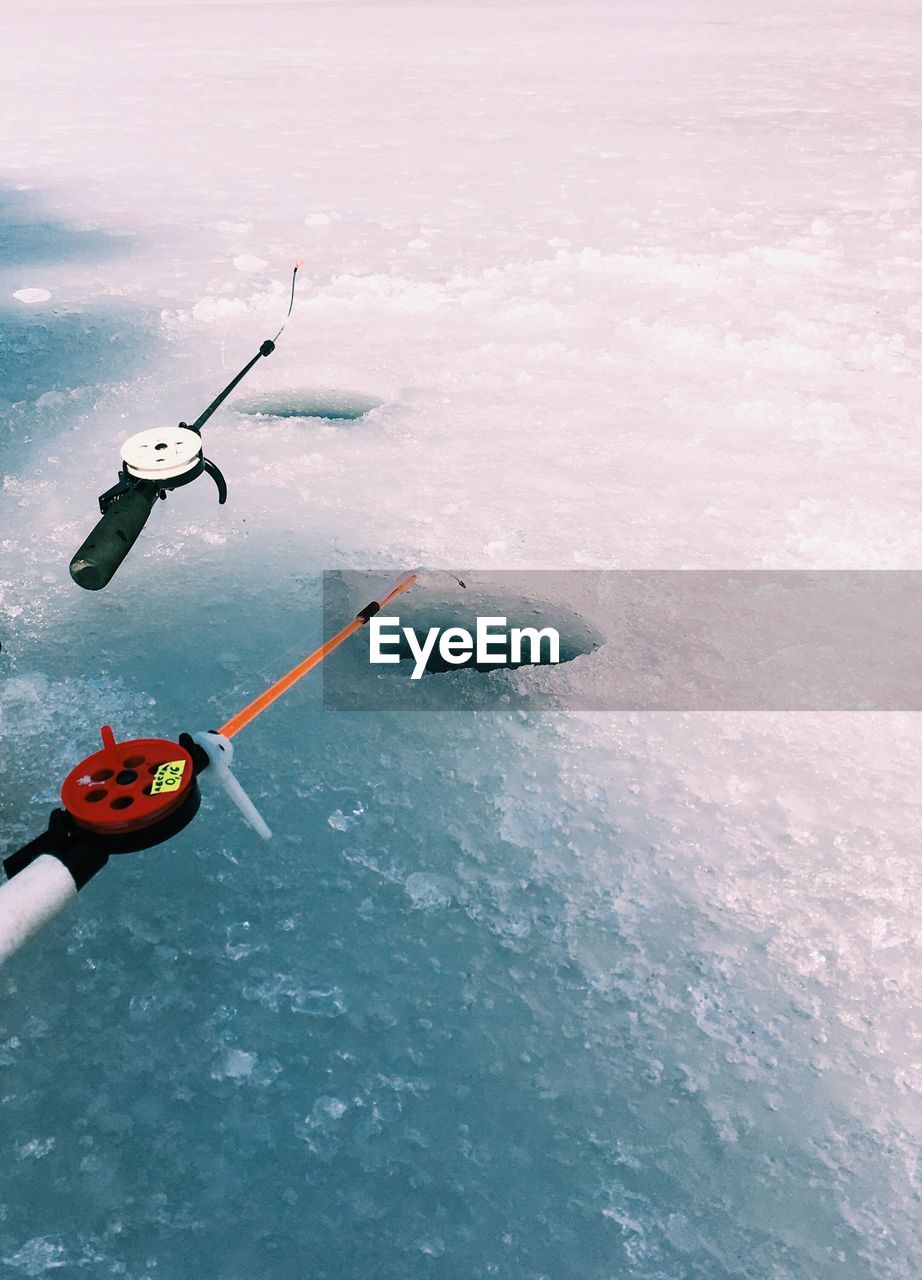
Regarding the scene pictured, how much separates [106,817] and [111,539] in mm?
1188

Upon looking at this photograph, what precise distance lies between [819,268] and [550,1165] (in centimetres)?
643

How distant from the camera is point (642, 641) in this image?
3.27 meters

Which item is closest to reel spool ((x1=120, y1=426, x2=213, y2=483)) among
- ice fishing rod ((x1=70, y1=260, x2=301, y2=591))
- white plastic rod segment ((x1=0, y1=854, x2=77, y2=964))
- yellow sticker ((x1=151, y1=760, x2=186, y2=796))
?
ice fishing rod ((x1=70, y1=260, x2=301, y2=591))

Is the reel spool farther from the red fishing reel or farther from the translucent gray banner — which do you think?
the red fishing reel

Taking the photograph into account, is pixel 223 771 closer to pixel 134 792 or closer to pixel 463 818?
pixel 134 792

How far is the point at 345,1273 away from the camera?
5.61 ft

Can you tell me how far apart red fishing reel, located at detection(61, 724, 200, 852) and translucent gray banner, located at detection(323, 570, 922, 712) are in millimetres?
862

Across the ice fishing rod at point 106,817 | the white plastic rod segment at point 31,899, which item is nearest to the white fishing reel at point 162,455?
the ice fishing rod at point 106,817

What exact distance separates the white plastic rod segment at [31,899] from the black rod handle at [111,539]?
1.13 metres

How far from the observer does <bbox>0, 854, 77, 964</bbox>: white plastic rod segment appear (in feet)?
5.82

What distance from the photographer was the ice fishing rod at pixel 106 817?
1826 mm

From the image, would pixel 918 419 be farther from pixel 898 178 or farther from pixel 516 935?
pixel 898 178

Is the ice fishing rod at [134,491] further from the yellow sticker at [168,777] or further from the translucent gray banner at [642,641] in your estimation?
the yellow sticker at [168,777]

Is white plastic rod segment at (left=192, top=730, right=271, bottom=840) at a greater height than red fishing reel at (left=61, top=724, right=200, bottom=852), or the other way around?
red fishing reel at (left=61, top=724, right=200, bottom=852)
